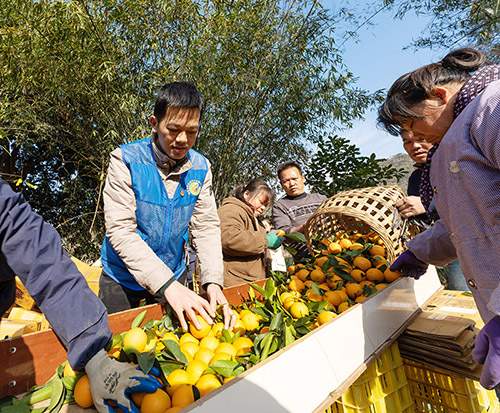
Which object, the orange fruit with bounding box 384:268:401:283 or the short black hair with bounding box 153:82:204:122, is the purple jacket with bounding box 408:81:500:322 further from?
the short black hair with bounding box 153:82:204:122

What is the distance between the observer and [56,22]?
3.35 metres

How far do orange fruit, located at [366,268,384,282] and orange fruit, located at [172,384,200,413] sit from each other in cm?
115

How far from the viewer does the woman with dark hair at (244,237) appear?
7.29 feet

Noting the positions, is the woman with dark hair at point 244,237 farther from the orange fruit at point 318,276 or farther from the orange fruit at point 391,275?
the orange fruit at point 391,275

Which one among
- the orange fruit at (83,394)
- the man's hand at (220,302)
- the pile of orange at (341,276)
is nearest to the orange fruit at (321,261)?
the pile of orange at (341,276)

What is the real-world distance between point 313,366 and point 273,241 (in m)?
1.72

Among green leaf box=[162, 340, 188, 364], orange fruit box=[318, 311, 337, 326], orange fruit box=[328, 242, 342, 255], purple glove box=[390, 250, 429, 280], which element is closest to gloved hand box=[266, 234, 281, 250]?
orange fruit box=[328, 242, 342, 255]

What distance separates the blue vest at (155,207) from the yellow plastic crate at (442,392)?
123cm

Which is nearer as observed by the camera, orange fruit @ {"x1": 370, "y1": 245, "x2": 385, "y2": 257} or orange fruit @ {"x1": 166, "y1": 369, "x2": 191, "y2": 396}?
orange fruit @ {"x1": 166, "y1": 369, "x2": 191, "y2": 396}

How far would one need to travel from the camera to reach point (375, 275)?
159cm

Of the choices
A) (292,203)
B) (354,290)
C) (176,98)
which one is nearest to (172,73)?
(292,203)

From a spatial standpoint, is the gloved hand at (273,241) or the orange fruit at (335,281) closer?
the orange fruit at (335,281)

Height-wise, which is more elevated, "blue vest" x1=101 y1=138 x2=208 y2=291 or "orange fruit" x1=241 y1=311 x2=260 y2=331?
"blue vest" x1=101 y1=138 x2=208 y2=291

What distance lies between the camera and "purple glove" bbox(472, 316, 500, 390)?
0.68 metres
